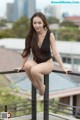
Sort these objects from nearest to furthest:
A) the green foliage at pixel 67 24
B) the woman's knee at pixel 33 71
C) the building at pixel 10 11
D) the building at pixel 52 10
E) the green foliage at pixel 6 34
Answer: the woman's knee at pixel 33 71 < the building at pixel 52 10 < the green foliage at pixel 6 34 < the building at pixel 10 11 < the green foliage at pixel 67 24

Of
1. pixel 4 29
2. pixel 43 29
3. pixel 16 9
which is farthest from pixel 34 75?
pixel 16 9

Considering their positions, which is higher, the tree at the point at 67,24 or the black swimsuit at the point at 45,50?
the black swimsuit at the point at 45,50

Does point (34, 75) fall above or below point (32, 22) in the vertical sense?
below

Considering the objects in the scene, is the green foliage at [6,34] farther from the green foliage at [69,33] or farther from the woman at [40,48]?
the woman at [40,48]

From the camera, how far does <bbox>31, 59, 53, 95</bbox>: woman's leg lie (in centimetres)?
183

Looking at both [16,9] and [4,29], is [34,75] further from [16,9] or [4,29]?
[16,9]

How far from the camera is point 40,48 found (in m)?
1.87

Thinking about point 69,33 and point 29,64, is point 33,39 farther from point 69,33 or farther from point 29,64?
point 69,33

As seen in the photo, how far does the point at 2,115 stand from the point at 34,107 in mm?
220

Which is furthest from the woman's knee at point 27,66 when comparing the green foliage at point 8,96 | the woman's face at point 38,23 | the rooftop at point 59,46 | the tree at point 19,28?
the tree at point 19,28

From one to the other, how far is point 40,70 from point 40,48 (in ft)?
0.40

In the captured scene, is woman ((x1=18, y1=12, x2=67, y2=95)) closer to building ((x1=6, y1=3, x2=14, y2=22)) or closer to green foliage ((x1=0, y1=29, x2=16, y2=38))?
green foliage ((x1=0, y1=29, x2=16, y2=38))

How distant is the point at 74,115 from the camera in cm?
199

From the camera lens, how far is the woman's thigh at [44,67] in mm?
1835
